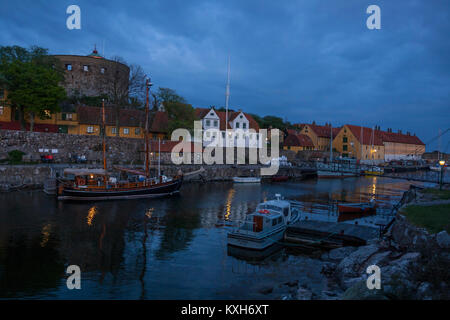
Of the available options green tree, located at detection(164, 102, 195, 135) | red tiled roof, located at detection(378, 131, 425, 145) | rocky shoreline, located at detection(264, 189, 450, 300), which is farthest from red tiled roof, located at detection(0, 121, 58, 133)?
red tiled roof, located at detection(378, 131, 425, 145)

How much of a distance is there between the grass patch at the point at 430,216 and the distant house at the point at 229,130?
50.8 metres

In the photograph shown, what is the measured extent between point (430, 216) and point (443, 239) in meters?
4.23

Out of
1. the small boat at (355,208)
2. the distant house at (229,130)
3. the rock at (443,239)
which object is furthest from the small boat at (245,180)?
the rock at (443,239)

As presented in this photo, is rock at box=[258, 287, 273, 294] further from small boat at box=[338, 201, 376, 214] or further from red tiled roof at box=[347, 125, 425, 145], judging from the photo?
red tiled roof at box=[347, 125, 425, 145]

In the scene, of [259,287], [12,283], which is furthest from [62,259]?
[259,287]

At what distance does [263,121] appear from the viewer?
102 metres

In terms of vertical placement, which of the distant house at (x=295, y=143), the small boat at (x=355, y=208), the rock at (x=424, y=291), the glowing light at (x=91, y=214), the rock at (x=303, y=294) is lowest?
the glowing light at (x=91, y=214)

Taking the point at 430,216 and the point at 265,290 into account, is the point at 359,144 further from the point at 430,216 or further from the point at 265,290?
the point at 265,290

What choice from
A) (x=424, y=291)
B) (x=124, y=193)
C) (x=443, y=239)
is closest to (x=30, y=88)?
(x=124, y=193)

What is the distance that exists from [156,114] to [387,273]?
195 ft

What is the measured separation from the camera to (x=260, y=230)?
21.0m

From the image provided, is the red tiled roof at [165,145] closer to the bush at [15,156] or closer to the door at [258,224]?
the bush at [15,156]

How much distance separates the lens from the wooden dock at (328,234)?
2109 cm
